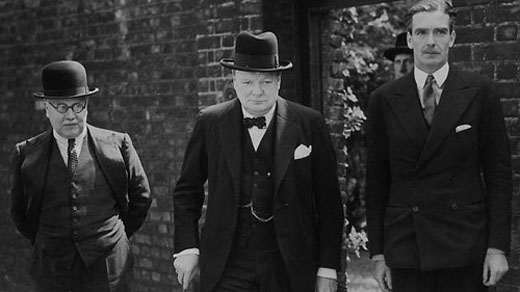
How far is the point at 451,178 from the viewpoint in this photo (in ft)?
11.6

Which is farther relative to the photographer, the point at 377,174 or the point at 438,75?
the point at 377,174

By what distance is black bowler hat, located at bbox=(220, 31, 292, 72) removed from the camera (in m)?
3.60

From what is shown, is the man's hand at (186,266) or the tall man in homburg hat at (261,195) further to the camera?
the man's hand at (186,266)

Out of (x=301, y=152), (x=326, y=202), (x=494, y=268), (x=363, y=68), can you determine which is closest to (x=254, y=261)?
(x=326, y=202)

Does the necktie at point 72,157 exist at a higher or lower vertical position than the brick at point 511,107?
lower

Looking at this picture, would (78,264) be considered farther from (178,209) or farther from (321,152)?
(321,152)

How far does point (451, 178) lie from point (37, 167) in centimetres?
238

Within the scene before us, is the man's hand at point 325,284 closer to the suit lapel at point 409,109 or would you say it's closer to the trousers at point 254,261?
the trousers at point 254,261

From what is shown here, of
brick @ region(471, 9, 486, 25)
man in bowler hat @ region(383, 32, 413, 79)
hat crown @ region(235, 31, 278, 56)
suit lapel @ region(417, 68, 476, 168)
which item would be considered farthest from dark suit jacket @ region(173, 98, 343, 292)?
man in bowler hat @ region(383, 32, 413, 79)

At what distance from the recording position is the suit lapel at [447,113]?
11.6ft

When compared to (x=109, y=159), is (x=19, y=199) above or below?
below

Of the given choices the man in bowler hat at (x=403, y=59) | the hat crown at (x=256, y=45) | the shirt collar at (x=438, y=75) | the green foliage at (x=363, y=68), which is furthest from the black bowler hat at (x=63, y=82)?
the green foliage at (x=363, y=68)

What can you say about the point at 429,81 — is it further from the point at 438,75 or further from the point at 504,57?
the point at 504,57

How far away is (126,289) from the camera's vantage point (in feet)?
14.9
